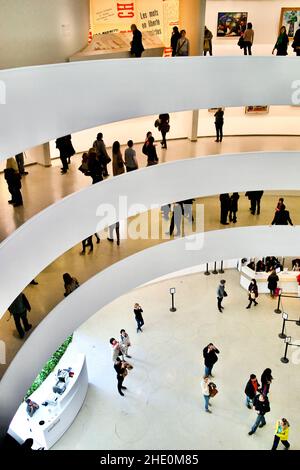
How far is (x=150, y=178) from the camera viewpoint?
11.7m

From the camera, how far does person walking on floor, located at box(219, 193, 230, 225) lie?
1422 centimetres

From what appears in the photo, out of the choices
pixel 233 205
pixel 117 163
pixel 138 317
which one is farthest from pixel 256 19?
pixel 138 317

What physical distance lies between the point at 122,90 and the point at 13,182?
3036mm

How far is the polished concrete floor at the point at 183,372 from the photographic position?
39.6 ft

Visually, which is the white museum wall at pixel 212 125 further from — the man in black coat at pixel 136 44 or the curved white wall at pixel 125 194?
the curved white wall at pixel 125 194

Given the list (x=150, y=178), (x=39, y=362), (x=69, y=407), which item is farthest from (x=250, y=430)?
(x=150, y=178)

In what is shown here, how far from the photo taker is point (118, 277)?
1239 cm

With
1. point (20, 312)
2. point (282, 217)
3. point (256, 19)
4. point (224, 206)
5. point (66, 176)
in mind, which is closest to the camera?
point (20, 312)

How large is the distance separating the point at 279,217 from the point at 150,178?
4636 mm

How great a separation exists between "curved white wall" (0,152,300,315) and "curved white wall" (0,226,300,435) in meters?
1.47

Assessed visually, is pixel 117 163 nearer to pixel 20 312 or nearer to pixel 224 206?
pixel 224 206

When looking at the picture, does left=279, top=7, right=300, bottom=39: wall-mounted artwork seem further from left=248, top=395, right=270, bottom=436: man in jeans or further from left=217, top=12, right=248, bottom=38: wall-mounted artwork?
left=248, top=395, right=270, bottom=436: man in jeans

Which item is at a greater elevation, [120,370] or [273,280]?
[273,280]
